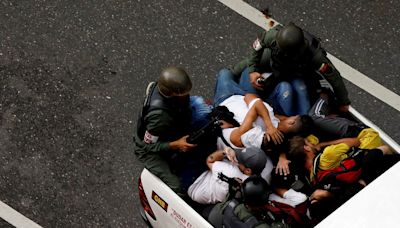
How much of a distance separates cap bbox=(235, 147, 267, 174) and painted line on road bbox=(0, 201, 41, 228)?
2.11m

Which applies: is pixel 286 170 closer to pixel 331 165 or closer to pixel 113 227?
pixel 331 165

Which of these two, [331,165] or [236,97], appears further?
[236,97]

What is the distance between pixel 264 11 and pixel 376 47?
1181mm

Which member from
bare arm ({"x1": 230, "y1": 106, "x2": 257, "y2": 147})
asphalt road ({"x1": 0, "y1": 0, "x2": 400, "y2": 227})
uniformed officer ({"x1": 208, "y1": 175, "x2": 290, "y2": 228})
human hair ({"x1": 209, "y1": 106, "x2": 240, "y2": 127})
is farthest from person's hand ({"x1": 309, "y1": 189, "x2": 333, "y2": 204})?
asphalt road ({"x1": 0, "y1": 0, "x2": 400, "y2": 227})

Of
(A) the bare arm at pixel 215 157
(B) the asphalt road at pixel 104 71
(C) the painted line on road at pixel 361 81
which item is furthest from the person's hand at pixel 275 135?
(C) the painted line on road at pixel 361 81

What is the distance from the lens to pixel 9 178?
6.21 meters

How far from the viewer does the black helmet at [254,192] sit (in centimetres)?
454

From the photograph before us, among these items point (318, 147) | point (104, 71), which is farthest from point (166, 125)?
point (104, 71)

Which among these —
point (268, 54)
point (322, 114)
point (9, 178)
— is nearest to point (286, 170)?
point (322, 114)

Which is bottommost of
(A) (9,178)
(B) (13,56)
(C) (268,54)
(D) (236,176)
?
(A) (9,178)

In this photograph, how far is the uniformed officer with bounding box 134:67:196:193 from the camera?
16.1 feet

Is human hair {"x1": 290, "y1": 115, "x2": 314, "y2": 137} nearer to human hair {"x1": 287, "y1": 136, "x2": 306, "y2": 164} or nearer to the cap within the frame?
human hair {"x1": 287, "y1": 136, "x2": 306, "y2": 164}

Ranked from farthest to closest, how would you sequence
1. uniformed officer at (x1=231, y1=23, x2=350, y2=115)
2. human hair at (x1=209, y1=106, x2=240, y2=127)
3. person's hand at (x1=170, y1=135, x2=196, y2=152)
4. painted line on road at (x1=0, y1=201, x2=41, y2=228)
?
1. painted line on road at (x1=0, y1=201, x2=41, y2=228)
2. uniformed officer at (x1=231, y1=23, x2=350, y2=115)
3. human hair at (x1=209, y1=106, x2=240, y2=127)
4. person's hand at (x1=170, y1=135, x2=196, y2=152)

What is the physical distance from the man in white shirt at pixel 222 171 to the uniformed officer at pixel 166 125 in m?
0.16
